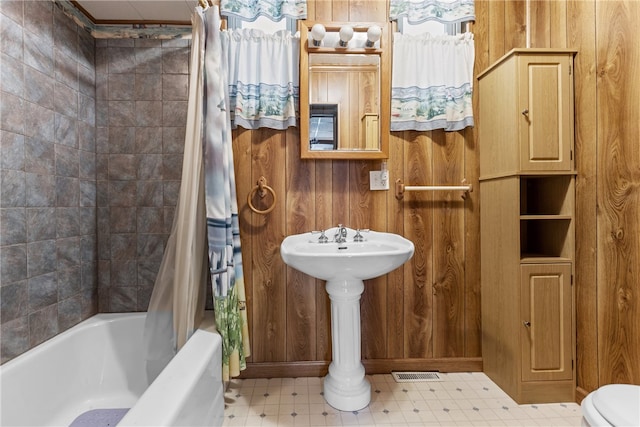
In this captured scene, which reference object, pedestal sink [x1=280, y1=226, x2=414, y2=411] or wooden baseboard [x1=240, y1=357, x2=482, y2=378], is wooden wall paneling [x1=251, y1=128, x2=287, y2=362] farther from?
pedestal sink [x1=280, y1=226, x2=414, y2=411]

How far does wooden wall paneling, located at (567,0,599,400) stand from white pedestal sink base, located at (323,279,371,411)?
3.58ft

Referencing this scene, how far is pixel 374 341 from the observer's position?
186 centimetres

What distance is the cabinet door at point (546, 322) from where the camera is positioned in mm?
1573

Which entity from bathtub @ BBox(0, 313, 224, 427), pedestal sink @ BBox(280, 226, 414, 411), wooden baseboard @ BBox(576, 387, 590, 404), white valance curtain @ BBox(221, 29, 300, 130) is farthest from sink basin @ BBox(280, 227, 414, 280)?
wooden baseboard @ BBox(576, 387, 590, 404)

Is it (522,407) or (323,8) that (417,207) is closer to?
(522,407)

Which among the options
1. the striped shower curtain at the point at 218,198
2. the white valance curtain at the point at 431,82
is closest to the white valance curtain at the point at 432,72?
the white valance curtain at the point at 431,82

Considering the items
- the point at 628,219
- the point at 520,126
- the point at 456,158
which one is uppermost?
the point at 520,126

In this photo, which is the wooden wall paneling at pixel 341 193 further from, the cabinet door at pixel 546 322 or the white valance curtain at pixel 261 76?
the cabinet door at pixel 546 322

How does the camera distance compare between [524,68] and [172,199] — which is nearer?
[524,68]

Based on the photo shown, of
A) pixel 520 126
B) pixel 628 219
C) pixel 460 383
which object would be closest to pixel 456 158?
pixel 520 126

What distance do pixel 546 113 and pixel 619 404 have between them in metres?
1.32

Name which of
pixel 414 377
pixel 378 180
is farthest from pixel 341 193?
pixel 414 377

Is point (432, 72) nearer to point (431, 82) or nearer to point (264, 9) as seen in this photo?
point (431, 82)

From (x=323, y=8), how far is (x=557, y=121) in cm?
141
